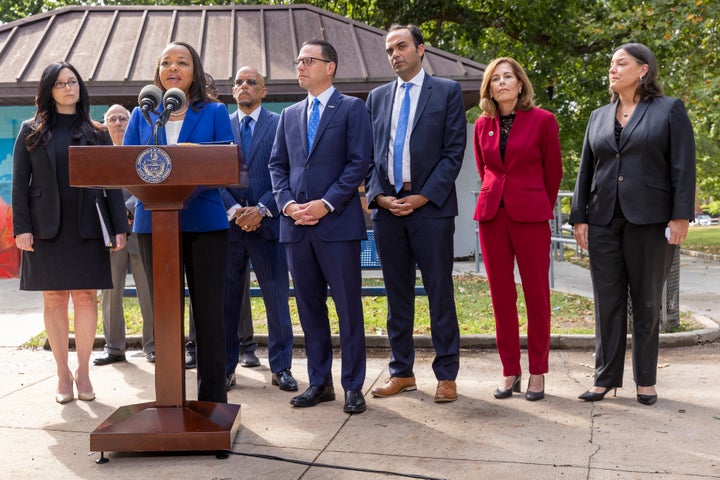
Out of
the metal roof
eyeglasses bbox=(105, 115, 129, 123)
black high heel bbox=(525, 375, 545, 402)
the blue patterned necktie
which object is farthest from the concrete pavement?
the metal roof

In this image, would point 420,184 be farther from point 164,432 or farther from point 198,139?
point 164,432

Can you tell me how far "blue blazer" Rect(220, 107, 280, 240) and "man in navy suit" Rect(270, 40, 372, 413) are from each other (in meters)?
0.58

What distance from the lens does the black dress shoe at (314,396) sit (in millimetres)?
5383

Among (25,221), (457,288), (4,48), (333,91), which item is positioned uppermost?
(4,48)

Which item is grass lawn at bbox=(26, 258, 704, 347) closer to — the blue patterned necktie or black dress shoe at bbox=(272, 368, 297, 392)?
black dress shoe at bbox=(272, 368, 297, 392)

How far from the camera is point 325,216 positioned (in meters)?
5.34

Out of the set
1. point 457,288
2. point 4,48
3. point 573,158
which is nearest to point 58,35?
point 4,48

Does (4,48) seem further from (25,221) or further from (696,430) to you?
(696,430)

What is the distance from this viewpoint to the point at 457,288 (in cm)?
1138

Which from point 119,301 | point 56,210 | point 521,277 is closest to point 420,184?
point 521,277

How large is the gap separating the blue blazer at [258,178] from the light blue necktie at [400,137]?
3.20 feet

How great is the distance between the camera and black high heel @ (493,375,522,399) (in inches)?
219

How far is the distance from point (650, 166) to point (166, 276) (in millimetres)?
3128

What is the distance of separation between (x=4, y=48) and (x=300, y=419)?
1097 cm
